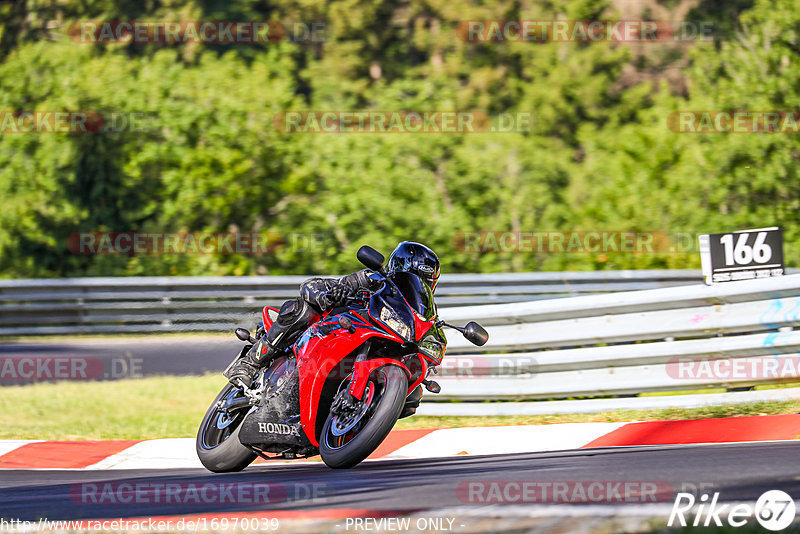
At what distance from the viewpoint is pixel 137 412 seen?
30.7 ft

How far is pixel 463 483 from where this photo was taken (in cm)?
511

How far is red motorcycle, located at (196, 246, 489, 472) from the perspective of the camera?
551 cm

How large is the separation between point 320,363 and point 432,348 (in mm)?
639

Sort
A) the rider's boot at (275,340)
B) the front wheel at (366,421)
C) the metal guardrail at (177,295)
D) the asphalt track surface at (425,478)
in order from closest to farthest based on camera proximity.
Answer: the asphalt track surface at (425,478), the front wheel at (366,421), the rider's boot at (275,340), the metal guardrail at (177,295)

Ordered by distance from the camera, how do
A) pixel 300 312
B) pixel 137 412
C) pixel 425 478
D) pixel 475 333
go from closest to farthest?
1. pixel 425 478
2. pixel 475 333
3. pixel 300 312
4. pixel 137 412

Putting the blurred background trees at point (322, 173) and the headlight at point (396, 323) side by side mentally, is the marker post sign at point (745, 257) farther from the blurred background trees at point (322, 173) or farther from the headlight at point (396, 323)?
the blurred background trees at point (322, 173)

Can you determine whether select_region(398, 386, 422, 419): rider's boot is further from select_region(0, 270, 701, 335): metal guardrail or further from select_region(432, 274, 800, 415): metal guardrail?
select_region(0, 270, 701, 335): metal guardrail

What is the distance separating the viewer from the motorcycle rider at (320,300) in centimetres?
589

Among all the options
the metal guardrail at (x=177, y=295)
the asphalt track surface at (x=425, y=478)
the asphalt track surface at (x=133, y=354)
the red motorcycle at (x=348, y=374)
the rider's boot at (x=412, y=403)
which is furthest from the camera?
the metal guardrail at (x=177, y=295)

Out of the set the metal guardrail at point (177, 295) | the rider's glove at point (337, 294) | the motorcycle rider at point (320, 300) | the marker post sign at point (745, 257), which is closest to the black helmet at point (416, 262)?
the motorcycle rider at point (320, 300)

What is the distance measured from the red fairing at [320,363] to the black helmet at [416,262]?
1.37 feet

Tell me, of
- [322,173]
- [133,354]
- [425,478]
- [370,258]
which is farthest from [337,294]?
[322,173]

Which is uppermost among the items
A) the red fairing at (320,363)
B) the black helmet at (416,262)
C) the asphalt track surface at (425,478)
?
the black helmet at (416,262)

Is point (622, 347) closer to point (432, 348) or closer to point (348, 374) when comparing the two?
point (432, 348)
